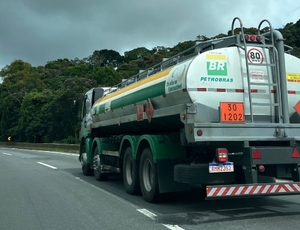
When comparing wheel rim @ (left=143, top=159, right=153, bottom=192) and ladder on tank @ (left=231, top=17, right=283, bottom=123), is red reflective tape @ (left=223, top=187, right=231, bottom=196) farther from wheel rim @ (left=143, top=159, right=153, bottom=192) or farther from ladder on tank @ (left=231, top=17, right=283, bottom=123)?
wheel rim @ (left=143, top=159, right=153, bottom=192)

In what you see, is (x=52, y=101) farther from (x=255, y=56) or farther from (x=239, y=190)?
(x=239, y=190)

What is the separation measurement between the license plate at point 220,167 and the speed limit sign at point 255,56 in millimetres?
2002

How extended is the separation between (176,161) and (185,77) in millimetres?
2065

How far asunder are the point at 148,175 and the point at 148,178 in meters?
0.07

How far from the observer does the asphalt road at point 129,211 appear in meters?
7.23

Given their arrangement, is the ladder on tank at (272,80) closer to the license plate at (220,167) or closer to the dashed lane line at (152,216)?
the license plate at (220,167)

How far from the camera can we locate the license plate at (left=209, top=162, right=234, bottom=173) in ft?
24.3

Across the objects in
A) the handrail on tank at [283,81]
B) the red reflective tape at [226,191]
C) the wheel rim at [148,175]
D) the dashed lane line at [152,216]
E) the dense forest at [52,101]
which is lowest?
the dashed lane line at [152,216]

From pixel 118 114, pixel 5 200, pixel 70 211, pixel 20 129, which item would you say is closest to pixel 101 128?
pixel 118 114

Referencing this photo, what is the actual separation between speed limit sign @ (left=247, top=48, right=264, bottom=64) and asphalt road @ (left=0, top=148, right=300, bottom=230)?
111 inches

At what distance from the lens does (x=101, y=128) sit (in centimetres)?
1412

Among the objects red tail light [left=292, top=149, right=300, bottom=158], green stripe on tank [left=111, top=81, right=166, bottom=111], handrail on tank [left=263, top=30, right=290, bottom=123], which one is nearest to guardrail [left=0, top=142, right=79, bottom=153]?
green stripe on tank [left=111, top=81, right=166, bottom=111]

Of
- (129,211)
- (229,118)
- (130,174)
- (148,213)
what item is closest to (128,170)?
(130,174)

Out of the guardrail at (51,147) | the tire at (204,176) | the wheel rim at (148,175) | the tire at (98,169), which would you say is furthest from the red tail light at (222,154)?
the guardrail at (51,147)
